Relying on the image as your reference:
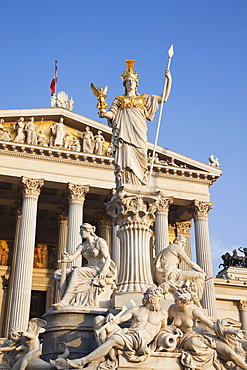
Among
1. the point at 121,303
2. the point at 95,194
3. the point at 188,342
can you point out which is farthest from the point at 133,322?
the point at 95,194

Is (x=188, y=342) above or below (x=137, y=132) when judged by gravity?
below

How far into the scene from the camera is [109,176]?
106ft

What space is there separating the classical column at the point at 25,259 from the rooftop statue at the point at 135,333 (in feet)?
62.3

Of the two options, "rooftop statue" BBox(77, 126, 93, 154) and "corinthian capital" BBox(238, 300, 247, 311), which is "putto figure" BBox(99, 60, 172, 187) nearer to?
"rooftop statue" BBox(77, 126, 93, 154)

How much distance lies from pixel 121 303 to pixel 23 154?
22.4 m

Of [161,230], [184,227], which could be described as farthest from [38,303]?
[184,227]

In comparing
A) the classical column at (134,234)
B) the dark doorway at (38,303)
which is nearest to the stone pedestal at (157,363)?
the classical column at (134,234)

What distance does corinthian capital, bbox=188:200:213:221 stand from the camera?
3322 centimetres

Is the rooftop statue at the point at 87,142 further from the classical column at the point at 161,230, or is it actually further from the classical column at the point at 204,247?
the classical column at the point at 204,247

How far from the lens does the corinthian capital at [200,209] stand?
3322 cm

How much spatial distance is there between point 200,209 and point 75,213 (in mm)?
8933

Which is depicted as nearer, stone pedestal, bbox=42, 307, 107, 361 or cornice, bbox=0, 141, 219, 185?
stone pedestal, bbox=42, 307, 107, 361

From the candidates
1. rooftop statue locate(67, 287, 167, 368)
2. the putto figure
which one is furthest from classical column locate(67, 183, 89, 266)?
rooftop statue locate(67, 287, 167, 368)

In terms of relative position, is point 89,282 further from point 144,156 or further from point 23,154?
point 23,154
